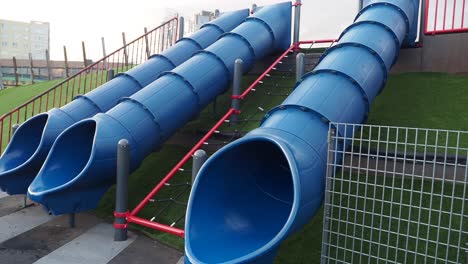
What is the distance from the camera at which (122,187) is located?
443cm

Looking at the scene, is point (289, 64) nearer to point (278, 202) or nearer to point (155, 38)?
point (155, 38)

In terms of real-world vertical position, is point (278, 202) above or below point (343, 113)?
below

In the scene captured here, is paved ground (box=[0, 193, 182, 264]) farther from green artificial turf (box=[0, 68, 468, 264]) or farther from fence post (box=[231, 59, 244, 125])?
fence post (box=[231, 59, 244, 125])

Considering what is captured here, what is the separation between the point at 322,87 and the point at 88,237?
10.9ft

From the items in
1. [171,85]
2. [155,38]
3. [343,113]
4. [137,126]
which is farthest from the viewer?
[155,38]

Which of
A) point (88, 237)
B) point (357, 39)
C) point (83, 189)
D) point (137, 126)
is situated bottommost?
point (88, 237)

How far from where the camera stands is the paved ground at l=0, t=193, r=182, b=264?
4031 millimetres

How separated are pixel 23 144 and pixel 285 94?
4617 mm

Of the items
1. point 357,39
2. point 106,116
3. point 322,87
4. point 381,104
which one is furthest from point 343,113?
point 106,116

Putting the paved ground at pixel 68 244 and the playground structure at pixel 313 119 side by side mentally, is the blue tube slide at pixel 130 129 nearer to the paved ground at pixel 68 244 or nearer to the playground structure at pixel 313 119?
the playground structure at pixel 313 119

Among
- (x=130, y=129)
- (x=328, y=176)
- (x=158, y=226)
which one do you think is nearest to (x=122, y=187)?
(x=158, y=226)

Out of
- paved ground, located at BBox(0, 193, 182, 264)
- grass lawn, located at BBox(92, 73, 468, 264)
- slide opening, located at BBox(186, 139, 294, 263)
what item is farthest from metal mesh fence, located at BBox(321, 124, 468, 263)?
paved ground, located at BBox(0, 193, 182, 264)

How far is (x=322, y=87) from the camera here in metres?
3.86

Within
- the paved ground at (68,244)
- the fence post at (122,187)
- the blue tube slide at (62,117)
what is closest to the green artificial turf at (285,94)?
the paved ground at (68,244)
